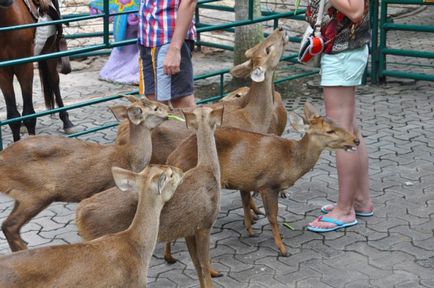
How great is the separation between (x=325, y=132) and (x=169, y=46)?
136 cm

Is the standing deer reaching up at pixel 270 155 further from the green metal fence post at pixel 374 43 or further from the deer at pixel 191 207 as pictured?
the green metal fence post at pixel 374 43

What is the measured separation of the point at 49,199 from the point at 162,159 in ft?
3.25

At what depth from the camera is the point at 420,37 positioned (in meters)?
14.3

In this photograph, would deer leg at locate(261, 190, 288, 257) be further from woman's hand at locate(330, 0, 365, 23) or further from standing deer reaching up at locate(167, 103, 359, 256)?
woman's hand at locate(330, 0, 365, 23)

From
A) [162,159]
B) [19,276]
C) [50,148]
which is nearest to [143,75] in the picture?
[162,159]

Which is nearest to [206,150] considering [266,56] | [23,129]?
[266,56]

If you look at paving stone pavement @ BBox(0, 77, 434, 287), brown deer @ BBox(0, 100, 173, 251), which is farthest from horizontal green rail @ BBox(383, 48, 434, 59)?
brown deer @ BBox(0, 100, 173, 251)

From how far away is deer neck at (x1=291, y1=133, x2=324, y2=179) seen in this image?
19.4 feet

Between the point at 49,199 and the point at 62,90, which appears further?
the point at 62,90

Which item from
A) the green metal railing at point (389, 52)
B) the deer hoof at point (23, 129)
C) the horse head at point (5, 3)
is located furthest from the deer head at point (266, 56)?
the green metal railing at point (389, 52)

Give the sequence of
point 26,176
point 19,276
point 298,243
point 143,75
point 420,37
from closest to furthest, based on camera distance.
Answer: point 19,276, point 26,176, point 298,243, point 143,75, point 420,37

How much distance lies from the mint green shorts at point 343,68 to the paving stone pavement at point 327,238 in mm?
1179

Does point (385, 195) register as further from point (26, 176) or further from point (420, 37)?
point (420, 37)

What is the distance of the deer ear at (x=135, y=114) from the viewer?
18.7 feet
